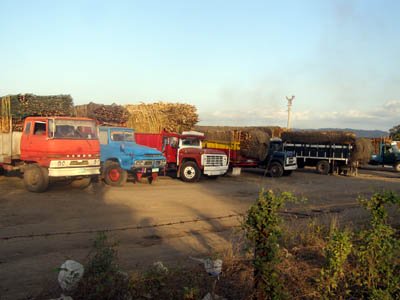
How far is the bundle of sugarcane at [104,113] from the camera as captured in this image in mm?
18938

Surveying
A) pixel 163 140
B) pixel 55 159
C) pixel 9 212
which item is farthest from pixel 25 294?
pixel 163 140

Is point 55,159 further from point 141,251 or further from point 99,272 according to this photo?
point 99,272

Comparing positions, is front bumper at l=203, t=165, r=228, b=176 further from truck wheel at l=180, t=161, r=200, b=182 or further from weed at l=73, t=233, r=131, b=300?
weed at l=73, t=233, r=131, b=300

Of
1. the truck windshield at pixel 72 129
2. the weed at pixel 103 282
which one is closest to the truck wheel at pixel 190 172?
the truck windshield at pixel 72 129

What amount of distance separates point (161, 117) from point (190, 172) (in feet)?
15.9

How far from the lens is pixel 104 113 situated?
19.5m

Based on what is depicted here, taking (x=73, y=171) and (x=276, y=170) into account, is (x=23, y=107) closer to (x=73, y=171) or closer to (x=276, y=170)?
(x=73, y=171)

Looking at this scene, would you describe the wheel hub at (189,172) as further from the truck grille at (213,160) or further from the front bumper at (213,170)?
the truck grille at (213,160)

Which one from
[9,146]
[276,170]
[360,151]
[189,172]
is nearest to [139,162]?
[189,172]

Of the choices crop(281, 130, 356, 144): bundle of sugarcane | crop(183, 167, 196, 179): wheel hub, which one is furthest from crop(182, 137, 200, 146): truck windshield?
crop(281, 130, 356, 144): bundle of sugarcane

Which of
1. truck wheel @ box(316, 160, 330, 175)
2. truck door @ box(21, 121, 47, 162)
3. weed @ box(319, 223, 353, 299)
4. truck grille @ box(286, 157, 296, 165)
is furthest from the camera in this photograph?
truck wheel @ box(316, 160, 330, 175)

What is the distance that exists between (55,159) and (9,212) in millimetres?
2731

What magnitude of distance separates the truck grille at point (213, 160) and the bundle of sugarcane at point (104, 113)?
4.79m

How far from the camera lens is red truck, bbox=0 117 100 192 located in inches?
492
